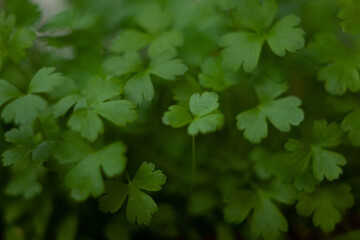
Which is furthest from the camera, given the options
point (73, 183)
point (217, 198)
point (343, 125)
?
point (217, 198)

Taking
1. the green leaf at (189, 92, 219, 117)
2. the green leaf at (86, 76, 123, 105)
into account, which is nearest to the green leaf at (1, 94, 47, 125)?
the green leaf at (86, 76, 123, 105)

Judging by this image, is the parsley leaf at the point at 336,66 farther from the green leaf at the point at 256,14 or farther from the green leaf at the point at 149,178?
the green leaf at the point at 149,178

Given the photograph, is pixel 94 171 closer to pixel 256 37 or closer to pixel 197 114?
pixel 197 114

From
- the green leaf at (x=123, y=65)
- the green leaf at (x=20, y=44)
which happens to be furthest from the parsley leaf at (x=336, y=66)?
the green leaf at (x=20, y=44)

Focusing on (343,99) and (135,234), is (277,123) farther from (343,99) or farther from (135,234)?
(135,234)

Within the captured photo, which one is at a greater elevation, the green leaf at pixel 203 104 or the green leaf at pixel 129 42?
the green leaf at pixel 129 42

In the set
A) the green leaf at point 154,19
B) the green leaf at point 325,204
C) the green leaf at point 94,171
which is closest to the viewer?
the green leaf at point 94,171

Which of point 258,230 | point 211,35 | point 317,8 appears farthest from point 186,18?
point 258,230

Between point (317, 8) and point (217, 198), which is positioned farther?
point (317, 8)
